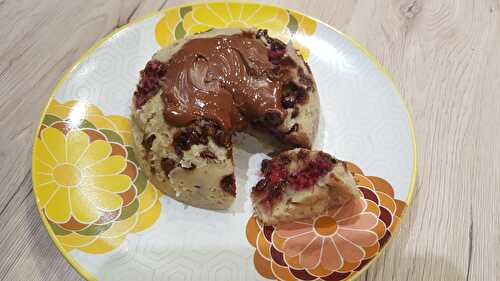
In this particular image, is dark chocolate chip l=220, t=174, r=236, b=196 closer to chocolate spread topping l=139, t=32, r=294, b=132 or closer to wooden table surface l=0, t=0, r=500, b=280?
chocolate spread topping l=139, t=32, r=294, b=132

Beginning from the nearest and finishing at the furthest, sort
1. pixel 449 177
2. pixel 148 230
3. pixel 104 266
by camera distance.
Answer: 1. pixel 104 266
2. pixel 148 230
3. pixel 449 177

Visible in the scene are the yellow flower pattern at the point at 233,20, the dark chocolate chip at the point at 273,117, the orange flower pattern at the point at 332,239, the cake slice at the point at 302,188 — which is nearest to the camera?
the orange flower pattern at the point at 332,239

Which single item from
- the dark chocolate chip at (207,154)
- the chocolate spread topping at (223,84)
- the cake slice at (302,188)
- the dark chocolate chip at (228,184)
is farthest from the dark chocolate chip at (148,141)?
the cake slice at (302,188)

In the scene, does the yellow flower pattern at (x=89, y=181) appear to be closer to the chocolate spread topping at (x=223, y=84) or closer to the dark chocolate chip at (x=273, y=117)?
the chocolate spread topping at (x=223, y=84)

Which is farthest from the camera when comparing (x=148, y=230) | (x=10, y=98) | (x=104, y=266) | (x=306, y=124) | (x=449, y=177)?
(x=10, y=98)

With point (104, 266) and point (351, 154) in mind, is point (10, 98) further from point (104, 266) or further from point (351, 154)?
point (351, 154)

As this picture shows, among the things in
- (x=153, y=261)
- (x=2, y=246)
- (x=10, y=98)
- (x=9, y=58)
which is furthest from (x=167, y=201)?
(x=9, y=58)

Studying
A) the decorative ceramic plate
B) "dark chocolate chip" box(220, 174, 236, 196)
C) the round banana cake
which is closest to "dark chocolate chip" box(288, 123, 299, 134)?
the round banana cake

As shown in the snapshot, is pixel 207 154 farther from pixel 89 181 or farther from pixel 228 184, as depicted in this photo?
pixel 89 181
